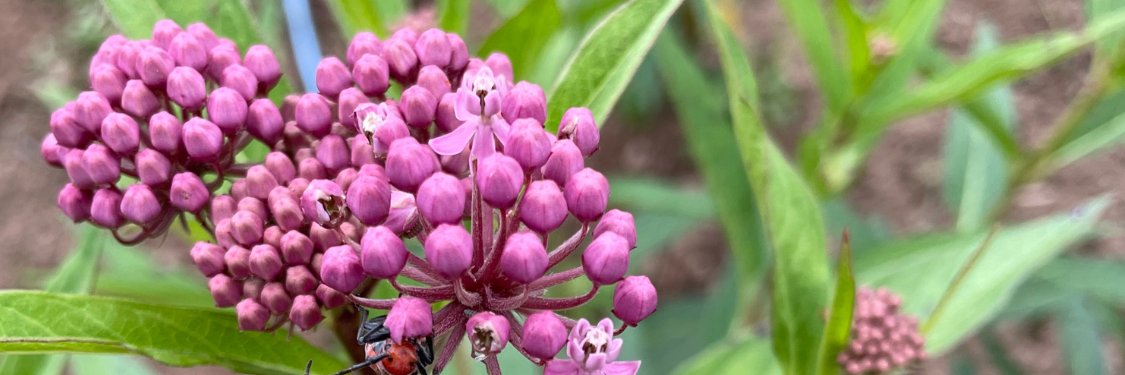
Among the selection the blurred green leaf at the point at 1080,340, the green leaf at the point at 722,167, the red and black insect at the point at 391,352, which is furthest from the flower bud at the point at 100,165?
the blurred green leaf at the point at 1080,340

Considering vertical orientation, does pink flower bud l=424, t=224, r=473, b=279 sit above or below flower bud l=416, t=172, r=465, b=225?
below

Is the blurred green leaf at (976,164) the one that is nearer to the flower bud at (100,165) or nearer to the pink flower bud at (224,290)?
the pink flower bud at (224,290)

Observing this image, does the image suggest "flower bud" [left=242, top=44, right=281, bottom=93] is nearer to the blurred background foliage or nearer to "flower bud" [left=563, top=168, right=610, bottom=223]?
the blurred background foliage

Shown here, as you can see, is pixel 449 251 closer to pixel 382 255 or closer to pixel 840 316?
pixel 382 255

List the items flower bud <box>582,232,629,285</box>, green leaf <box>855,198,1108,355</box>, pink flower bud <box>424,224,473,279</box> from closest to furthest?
pink flower bud <box>424,224,473,279</box>
flower bud <box>582,232,629,285</box>
green leaf <box>855,198,1108,355</box>

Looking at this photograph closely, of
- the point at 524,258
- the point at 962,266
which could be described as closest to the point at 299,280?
the point at 524,258

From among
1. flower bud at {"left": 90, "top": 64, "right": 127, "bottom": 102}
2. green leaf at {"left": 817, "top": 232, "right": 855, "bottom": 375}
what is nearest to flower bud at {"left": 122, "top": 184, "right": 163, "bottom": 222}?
flower bud at {"left": 90, "top": 64, "right": 127, "bottom": 102}

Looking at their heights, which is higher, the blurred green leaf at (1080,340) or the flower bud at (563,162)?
the flower bud at (563,162)
